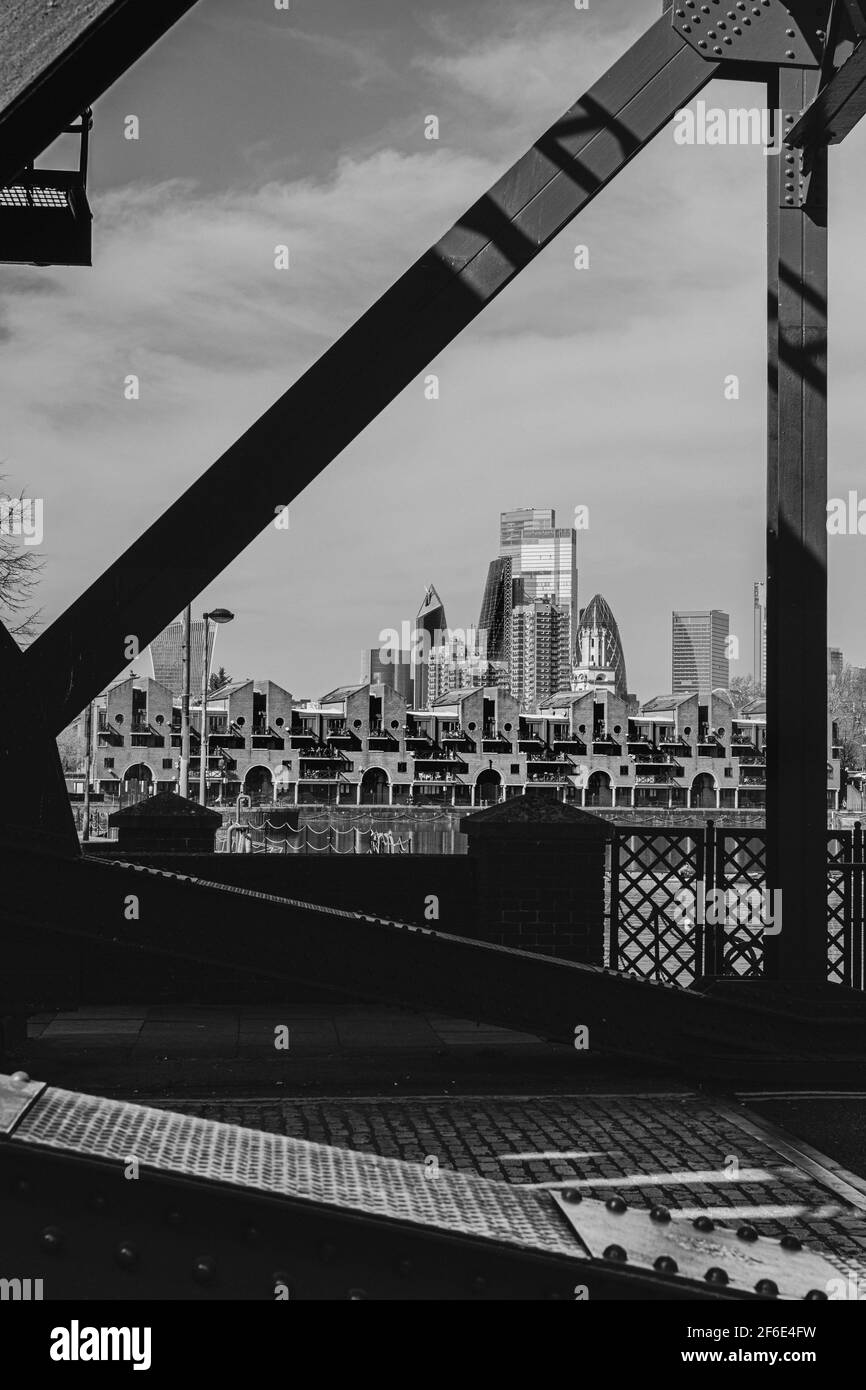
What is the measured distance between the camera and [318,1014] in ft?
33.2

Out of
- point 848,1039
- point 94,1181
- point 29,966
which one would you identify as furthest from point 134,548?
point 848,1039

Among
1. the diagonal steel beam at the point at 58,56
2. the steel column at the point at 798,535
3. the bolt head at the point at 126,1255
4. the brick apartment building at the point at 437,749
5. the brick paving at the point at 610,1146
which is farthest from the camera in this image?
the brick apartment building at the point at 437,749

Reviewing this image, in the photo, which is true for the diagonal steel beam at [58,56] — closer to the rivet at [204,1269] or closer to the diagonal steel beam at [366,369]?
the rivet at [204,1269]

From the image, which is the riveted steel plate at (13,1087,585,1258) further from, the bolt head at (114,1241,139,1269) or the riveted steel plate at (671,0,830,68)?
the riveted steel plate at (671,0,830,68)

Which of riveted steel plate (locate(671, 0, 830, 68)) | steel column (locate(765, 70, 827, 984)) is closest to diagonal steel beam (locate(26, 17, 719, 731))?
riveted steel plate (locate(671, 0, 830, 68))

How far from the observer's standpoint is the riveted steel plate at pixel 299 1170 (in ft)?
4.76

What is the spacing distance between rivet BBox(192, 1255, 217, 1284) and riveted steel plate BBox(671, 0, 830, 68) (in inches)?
284

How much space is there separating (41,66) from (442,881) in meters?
9.65

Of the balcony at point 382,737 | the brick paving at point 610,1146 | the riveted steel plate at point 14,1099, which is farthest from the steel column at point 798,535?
the balcony at point 382,737

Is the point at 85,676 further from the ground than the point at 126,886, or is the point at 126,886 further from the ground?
the point at 85,676

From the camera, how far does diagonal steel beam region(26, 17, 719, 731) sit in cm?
545

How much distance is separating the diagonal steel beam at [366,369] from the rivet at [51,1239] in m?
4.02

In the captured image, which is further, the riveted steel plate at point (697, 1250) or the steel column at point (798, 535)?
the steel column at point (798, 535)
